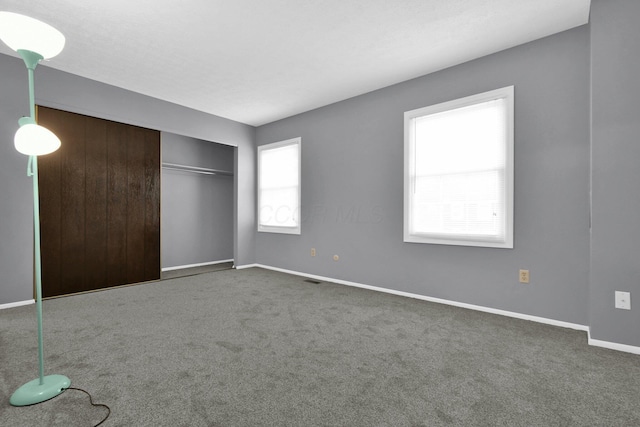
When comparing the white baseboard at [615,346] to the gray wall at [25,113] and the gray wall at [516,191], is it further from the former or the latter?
the gray wall at [25,113]

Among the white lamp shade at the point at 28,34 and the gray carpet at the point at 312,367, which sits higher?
the white lamp shade at the point at 28,34

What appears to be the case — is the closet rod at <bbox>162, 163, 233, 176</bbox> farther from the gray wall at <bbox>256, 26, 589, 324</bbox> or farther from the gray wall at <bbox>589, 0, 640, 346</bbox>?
the gray wall at <bbox>589, 0, 640, 346</bbox>

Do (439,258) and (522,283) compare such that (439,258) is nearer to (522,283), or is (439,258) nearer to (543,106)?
(522,283)

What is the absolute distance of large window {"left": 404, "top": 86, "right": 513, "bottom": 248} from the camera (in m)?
2.99

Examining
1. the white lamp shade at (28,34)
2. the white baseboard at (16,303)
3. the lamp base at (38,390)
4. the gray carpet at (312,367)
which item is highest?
the white lamp shade at (28,34)

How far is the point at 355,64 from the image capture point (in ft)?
11.0

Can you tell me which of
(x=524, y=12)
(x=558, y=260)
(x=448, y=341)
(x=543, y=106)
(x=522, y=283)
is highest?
(x=524, y=12)

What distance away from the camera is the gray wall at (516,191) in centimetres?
266

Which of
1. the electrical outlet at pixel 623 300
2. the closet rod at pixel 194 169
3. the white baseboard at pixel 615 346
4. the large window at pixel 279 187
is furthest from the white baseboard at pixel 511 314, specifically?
the closet rod at pixel 194 169

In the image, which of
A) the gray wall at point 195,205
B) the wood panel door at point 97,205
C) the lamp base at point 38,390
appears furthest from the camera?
the gray wall at point 195,205

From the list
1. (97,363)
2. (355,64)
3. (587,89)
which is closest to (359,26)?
(355,64)

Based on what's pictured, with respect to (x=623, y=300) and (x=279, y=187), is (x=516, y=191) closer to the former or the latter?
(x=623, y=300)

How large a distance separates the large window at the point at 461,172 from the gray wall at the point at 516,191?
0.10 metres

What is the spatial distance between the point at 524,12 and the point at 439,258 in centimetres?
239
